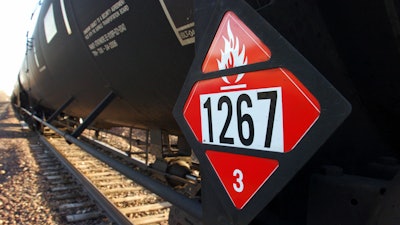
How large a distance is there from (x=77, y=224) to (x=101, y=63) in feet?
6.07

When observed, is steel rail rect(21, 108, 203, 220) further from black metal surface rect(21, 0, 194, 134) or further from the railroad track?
the railroad track

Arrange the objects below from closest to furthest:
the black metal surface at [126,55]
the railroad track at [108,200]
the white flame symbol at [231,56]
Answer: the white flame symbol at [231,56] → the black metal surface at [126,55] → the railroad track at [108,200]

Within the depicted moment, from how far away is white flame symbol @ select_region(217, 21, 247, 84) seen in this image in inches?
43.4

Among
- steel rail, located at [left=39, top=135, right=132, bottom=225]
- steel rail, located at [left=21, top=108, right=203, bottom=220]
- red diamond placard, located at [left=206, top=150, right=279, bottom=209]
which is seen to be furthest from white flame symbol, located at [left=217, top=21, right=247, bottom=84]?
steel rail, located at [left=39, top=135, right=132, bottom=225]

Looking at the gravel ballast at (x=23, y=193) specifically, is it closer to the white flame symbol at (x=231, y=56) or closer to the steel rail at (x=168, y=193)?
the steel rail at (x=168, y=193)

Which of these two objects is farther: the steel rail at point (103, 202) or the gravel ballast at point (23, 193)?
the gravel ballast at point (23, 193)

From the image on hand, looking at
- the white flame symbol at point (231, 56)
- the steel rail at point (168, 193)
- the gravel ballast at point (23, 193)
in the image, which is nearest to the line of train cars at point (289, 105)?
the white flame symbol at point (231, 56)

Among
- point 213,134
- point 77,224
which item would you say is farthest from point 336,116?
point 77,224

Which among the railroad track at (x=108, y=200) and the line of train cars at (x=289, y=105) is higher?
the line of train cars at (x=289, y=105)

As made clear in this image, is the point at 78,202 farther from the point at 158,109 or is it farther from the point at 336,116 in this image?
the point at 336,116

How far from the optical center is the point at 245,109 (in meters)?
1.09

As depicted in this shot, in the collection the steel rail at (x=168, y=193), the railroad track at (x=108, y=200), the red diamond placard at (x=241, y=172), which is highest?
the red diamond placard at (x=241, y=172)

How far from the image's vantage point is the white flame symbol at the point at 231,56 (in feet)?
3.62

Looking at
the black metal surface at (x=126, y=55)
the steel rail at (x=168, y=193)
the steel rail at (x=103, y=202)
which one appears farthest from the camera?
the steel rail at (x=103, y=202)
